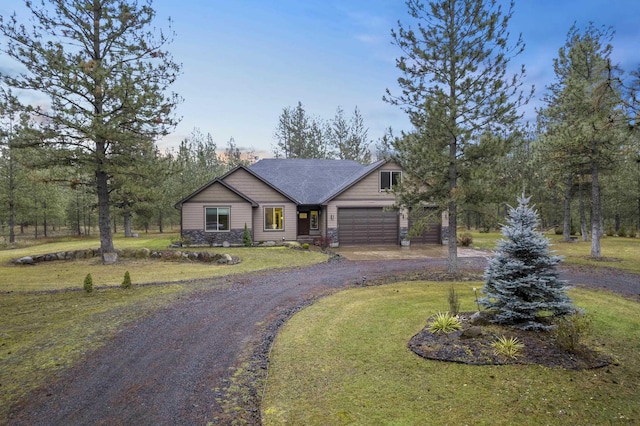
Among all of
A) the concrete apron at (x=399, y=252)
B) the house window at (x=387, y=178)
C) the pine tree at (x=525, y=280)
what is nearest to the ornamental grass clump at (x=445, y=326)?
the pine tree at (x=525, y=280)

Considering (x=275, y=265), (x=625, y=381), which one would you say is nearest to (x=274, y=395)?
(x=625, y=381)

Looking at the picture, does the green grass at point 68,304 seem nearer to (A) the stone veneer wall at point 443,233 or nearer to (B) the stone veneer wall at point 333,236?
(B) the stone veneer wall at point 333,236

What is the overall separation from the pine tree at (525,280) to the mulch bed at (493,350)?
13.2 inches

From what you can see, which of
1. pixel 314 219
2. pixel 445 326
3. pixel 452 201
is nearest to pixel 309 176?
pixel 314 219

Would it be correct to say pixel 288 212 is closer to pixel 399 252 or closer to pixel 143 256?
pixel 399 252

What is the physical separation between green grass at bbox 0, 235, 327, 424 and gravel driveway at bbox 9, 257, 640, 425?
483 mm

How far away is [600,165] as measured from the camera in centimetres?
2011

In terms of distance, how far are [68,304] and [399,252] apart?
15.8 m

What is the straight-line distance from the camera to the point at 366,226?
23.6 m

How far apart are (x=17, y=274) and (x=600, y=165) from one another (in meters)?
29.2

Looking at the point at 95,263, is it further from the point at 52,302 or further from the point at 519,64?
the point at 519,64

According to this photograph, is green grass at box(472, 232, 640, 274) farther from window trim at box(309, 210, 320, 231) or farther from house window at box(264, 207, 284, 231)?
house window at box(264, 207, 284, 231)

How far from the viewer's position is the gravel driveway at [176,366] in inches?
177

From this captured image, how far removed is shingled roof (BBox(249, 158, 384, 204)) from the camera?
25266mm
